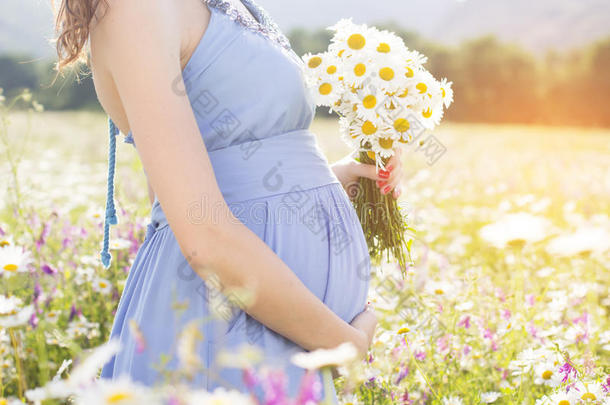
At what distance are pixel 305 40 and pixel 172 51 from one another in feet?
141

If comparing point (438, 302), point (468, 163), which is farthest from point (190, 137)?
point (468, 163)

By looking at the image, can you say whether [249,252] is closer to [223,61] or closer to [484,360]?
[223,61]

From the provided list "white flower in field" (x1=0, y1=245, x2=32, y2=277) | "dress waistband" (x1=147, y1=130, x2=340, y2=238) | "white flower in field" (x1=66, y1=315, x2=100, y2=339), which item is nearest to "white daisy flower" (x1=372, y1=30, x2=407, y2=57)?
"dress waistband" (x1=147, y1=130, x2=340, y2=238)

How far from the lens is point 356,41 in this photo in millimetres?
1438

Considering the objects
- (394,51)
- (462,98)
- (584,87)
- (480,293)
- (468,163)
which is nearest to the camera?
(394,51)

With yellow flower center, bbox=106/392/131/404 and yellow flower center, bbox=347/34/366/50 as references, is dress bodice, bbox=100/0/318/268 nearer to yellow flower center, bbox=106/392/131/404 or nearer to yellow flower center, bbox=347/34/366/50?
yellow flower center, bbox=347/34/366/50

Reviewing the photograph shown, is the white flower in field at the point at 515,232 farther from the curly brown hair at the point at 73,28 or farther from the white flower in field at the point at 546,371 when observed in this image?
the curly brown hair at the point at 73,28

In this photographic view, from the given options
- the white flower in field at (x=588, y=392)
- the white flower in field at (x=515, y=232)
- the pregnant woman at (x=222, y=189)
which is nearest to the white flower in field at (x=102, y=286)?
the pregnant woman at (x=222, y=189)

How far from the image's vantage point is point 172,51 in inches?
39.1

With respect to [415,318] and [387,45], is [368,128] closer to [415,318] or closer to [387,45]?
[387,45]

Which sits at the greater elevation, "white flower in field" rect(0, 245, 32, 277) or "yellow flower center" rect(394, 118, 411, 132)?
"yellow flower center" rect(394, 118, 411, 132)

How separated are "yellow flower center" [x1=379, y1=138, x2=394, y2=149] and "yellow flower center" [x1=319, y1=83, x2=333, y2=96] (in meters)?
0.22

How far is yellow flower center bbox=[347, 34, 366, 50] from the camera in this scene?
1.43m

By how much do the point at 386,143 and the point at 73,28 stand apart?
2.71 feet
